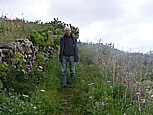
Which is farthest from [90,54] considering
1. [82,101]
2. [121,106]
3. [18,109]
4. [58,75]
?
[18,109]

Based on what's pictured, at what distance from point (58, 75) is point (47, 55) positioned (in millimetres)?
1778

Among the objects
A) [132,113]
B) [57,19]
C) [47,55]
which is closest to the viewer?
[132,113]

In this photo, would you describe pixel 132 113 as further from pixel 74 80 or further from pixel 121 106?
pixel 74 80

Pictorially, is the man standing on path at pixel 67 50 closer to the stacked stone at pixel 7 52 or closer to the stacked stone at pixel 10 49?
the stacked stone at pixel 10 49

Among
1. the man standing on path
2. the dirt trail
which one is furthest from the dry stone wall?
the dirt trail

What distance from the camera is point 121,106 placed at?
6785 millimetres

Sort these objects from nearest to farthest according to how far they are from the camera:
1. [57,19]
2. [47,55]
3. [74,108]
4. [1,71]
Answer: [1,71]
[74,108]
[47,55]
[57,19]

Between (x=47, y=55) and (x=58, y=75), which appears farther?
(x=47, y=55)

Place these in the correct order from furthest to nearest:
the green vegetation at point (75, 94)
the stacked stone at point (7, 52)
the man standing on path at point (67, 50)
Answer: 1. the man standing on path at point (67, 50)
2. the stacked stone at point (7, 52)
3. the green vegetation at point (75, 94)

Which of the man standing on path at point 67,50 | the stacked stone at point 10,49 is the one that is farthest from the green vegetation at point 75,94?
the man standing on path at point 67,50

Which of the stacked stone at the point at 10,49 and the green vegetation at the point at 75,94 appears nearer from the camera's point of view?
the green vegetation at the point at 75,94

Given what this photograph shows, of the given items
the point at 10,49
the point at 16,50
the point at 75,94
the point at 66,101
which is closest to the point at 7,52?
the point at 10,49

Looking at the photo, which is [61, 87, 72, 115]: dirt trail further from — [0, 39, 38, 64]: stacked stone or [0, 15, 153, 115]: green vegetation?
[0, 39, 38, 64]: stacked stone

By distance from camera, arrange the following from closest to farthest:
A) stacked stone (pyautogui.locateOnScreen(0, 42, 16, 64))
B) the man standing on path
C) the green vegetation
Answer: the green vegetation
stacked stone (pyautogui.locateOnScreen(0, 42, 16, 64))
the man standing on path
